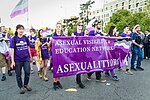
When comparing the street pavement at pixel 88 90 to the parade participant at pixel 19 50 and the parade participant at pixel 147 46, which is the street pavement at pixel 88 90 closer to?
the parade participant at pixel 19 50

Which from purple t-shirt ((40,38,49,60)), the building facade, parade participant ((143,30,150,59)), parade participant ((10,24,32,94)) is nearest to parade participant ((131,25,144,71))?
purple t-shirt ((40,38,49,60))

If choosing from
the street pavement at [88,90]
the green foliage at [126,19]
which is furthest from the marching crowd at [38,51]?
the green foliage at [126,19]

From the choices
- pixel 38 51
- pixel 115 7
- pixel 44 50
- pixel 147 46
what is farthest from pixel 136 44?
pixel 115 7

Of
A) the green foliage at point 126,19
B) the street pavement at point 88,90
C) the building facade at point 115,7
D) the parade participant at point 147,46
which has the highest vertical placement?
the building facade at point 115,7

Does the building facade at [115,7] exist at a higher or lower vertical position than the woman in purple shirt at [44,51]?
higher

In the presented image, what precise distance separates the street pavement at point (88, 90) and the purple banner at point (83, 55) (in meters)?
0.52

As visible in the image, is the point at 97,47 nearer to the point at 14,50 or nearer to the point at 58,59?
the point at 58,59

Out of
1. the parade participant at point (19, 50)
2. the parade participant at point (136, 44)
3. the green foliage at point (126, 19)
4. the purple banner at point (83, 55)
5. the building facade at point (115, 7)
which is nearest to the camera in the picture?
the parade participant at point (19, 50)

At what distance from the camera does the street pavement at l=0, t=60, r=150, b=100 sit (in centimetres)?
575

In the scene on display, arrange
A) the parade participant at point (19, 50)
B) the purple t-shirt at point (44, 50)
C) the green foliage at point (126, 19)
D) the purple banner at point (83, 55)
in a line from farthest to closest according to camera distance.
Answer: the green foliage at point (126, 19)
the purple t-shirt at point (44, 50)
the purple banner at point (83, 55)
the parade participant at point (19, 50)

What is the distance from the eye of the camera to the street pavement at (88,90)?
18.9ft

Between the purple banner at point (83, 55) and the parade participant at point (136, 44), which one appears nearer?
the purple banner at point (83, 55)

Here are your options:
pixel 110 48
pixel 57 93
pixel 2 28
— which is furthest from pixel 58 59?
pixel 2 28

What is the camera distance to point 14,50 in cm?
615
